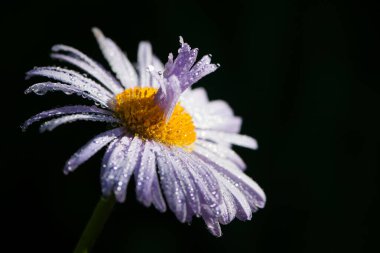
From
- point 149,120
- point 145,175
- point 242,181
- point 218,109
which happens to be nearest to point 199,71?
point 149,120

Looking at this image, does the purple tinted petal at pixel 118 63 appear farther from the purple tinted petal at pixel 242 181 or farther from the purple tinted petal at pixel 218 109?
the purple tinted petal at pixel 242 181

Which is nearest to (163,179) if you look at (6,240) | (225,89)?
(6,240)

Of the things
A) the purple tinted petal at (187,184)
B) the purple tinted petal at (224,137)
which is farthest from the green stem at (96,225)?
the purple tinted petal at (224,137)

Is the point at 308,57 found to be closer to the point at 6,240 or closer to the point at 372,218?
the point at 372,218

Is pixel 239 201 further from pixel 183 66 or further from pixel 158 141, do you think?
pixel 183 66

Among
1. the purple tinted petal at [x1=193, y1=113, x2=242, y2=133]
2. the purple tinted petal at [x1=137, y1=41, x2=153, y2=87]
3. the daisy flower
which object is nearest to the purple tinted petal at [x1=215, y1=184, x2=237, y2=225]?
the daisy flower

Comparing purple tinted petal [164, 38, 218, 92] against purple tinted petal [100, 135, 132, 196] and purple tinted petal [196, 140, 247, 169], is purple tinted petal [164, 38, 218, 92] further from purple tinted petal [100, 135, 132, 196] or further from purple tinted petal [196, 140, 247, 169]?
purple tinted petal [196, 140, 247, 169]
